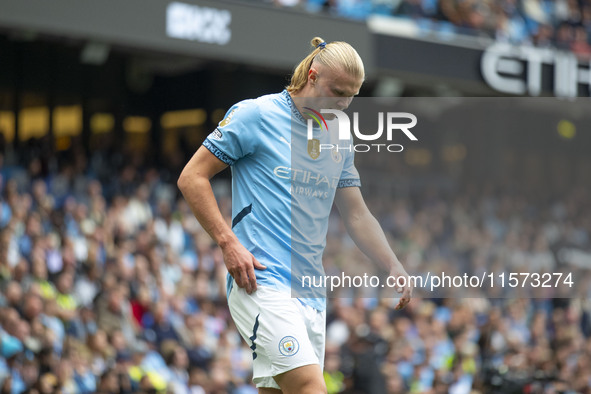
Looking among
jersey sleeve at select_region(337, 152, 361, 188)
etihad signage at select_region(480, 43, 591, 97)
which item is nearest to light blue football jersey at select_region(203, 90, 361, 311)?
jersey sleeve at select_region(337, 152, 361, 188)

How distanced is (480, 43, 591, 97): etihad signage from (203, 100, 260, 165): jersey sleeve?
47.8ft

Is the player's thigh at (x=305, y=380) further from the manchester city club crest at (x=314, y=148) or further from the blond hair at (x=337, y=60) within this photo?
the blond hair at (x=337, y=60)

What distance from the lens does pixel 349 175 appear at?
13.7ft

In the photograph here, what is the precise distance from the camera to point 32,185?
12945 millimetres

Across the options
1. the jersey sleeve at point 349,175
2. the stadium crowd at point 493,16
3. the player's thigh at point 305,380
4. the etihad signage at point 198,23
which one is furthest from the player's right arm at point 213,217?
the stadium crowd at point 493,16

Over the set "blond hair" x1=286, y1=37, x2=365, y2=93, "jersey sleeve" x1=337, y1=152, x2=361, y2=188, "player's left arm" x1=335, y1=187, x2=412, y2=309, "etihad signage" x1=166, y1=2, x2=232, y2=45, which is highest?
"etihad signage" x1=166, y1=2, x2=232, y2=45

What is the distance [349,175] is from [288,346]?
84 cm

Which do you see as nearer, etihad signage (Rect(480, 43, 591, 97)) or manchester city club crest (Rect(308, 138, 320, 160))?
manchester city club crest (Rect(308, 138, 320, 160))

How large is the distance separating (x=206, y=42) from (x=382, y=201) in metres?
5.03

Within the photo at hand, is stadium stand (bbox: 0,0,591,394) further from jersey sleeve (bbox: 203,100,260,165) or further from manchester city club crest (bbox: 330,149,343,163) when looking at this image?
jersey sleeve (bbox: 203,100,260,165)

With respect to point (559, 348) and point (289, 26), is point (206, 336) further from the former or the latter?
point (289, 26)

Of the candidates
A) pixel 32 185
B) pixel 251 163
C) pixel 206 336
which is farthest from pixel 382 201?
pixel 251 163

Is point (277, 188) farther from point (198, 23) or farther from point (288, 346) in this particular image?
point (198, 23)

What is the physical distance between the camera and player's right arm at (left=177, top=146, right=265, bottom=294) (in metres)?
3.71
